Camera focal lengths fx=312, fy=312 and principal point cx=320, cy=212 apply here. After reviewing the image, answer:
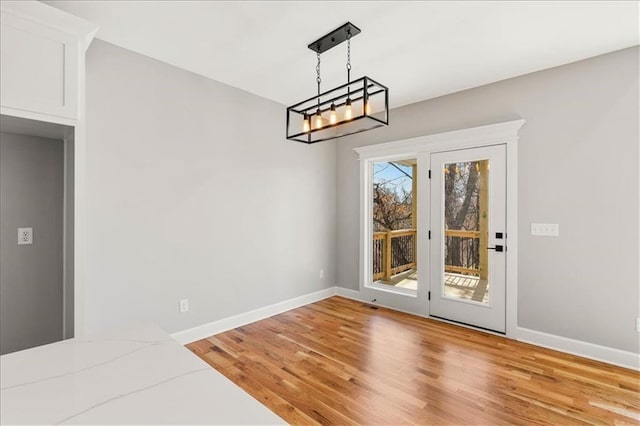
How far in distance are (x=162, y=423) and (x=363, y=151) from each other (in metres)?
4.27

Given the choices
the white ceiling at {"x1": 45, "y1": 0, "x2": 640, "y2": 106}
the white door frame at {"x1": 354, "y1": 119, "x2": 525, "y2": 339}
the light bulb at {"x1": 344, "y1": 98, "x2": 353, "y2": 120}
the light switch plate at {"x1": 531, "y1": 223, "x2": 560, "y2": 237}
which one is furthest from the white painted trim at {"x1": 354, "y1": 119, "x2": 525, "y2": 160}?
the light bulb at {"x1": 344, "y1": 98, "x2": 353, "y2": 120}

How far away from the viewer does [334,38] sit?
8.32ft

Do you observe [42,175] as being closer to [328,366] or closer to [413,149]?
[328,366]

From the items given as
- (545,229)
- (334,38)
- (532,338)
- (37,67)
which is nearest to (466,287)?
(532,338)

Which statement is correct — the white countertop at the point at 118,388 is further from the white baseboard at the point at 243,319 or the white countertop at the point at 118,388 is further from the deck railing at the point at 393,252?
the deck railing at the point at 393,252

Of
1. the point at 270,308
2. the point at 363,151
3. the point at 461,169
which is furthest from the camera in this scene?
the point at 363,151

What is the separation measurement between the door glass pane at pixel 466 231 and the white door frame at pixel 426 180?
0.22 metres

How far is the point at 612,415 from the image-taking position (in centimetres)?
208

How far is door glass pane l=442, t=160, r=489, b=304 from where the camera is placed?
3.54 metres

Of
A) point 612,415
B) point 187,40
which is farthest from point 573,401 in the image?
point 187,40

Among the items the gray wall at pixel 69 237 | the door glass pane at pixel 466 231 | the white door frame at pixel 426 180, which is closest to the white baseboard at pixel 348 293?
the white door frame at pixel 426 180

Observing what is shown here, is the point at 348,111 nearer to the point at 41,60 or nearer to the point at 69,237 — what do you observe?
the point at 41,60

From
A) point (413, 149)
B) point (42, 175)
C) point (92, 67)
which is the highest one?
point (92, 67)

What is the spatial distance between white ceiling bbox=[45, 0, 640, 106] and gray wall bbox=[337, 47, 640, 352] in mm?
237
